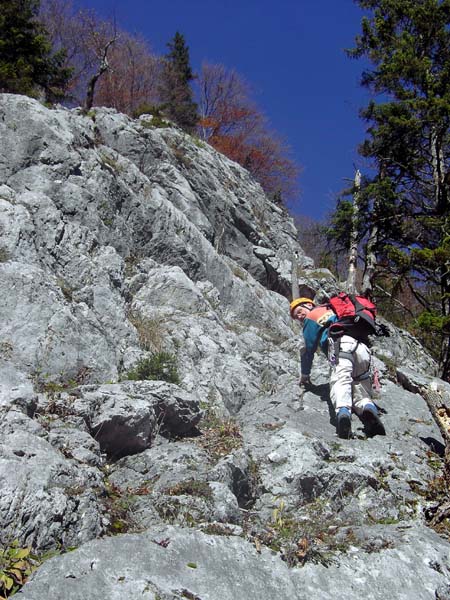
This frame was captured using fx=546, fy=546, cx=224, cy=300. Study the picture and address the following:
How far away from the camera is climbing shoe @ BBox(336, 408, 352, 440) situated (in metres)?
6.27

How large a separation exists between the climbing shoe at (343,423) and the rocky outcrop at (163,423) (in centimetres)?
23

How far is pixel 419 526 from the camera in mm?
4531

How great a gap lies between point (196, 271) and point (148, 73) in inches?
923

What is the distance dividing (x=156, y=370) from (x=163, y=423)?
130 cm

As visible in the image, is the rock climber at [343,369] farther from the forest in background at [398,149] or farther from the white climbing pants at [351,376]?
the forest in background at [398,149]

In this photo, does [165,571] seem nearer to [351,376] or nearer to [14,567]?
[14,567]

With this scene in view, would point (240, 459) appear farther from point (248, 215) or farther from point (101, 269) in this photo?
point (248, 215)

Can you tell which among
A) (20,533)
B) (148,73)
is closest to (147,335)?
(20,533)

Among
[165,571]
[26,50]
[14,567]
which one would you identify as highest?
[26,50]

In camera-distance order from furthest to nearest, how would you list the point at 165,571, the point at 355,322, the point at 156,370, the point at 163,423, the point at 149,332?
the point at 149,332 → the point at 156,370 → the point at 355,322 → the point at 163,423 → the point at 165,571

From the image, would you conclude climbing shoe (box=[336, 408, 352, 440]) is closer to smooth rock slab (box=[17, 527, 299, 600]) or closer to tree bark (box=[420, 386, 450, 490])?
tree bark (box=[420, 386, 450, 490])

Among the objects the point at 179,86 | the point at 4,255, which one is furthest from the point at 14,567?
the point at 179,86

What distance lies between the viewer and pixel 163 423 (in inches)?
241

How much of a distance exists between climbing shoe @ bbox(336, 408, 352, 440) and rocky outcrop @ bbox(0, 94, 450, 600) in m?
0.23
